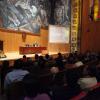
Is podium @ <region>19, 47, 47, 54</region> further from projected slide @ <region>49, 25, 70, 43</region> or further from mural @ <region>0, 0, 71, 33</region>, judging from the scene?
mural @ <region>0, 0, 71, 33</region>

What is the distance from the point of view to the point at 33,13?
14.8m

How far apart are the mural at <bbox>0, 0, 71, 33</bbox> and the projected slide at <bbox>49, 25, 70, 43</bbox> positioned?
910mm

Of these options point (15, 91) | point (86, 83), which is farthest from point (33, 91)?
point (15, 91)

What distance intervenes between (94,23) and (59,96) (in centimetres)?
1305

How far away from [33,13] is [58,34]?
178 cm

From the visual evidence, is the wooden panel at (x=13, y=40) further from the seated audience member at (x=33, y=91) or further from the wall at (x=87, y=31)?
the seated audience member at (x=33, y=91)

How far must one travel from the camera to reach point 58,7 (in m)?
16.8

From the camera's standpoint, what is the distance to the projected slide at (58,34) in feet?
48.1

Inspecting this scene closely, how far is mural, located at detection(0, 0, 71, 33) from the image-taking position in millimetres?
12752

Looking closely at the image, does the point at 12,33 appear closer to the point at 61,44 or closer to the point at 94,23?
the point at 61,44

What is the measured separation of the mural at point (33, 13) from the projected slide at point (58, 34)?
2.99ft

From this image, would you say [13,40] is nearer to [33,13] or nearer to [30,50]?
[30,50]

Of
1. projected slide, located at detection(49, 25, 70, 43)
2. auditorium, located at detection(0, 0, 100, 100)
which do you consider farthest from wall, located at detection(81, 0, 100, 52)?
projected slide, located at detection(49, 25, 70, 43)

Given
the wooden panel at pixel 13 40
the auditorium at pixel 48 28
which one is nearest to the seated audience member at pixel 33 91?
the auditorium at pixel 48 28
